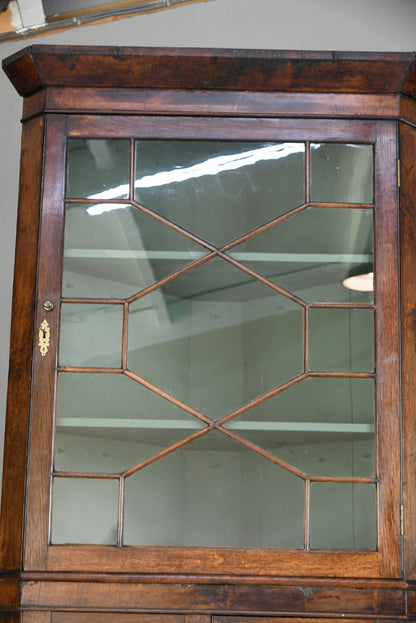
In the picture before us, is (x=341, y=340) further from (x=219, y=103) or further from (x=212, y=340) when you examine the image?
(x=219, y=103)

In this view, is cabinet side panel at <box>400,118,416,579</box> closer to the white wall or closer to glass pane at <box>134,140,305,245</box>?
glass pane at <box>134,140,305,245</box>

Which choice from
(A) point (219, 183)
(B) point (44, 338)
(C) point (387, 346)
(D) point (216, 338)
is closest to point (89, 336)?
(B) point (44, 338)

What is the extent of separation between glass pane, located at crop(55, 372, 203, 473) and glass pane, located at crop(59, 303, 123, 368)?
2cm

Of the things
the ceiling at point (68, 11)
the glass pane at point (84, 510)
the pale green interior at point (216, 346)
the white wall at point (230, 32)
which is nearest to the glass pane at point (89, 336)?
the pale green interior at point (216, 346)

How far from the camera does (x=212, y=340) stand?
1.11 meters

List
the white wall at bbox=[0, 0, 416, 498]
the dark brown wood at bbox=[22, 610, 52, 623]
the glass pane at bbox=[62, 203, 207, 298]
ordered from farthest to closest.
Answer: the white wall at bbox=[0, 0, 416, 498]
the glass pane at bbox=[62, 203, 207, 298]
the dark brown wood at bbox=[22, 610, 52, 623]

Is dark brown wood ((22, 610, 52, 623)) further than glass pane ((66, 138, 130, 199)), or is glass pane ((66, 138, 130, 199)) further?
glass pane ((66, 138, 130, 199))

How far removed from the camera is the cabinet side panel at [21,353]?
105cm

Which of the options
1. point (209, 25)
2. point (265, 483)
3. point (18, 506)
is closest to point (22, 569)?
point (18, 506)

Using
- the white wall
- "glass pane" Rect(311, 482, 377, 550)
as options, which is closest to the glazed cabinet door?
"glass pane" Rect(311, 482, 377, 550)

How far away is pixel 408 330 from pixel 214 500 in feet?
1.06

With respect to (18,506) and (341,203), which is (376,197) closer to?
(341,203)

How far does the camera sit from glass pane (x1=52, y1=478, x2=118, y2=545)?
3.46 ft

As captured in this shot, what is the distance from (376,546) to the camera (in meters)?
1.04
